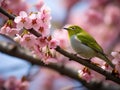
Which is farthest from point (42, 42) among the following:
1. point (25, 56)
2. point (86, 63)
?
point (25, 56)

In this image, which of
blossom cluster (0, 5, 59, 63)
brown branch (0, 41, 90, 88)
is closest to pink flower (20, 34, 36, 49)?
blossom cluster (0, 5, 59, 63)

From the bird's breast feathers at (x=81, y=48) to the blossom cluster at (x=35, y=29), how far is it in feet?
0.66

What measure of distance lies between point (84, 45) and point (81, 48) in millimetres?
76

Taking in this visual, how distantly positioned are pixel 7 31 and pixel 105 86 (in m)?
1.54

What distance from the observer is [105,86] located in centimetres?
364

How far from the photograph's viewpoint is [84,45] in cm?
266

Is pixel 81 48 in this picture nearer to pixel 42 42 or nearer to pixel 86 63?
pixel 86 63

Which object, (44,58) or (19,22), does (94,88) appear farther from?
(19,22)

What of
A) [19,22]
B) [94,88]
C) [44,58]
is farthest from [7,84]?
[19,22]

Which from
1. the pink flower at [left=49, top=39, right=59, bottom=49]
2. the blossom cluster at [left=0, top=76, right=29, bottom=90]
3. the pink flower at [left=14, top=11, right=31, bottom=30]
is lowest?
the blossom cluster at [left=0, top=76, right=29, bottom=90]

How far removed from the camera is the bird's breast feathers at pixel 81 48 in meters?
2.57

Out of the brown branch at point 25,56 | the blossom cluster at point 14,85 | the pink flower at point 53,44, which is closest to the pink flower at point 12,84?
the blossom cluster at point 14,85

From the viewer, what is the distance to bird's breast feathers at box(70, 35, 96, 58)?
2566 millimetres

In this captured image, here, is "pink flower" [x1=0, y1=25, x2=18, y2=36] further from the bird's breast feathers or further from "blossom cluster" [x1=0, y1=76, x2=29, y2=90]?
"blossom cluster" [x1=0, y1=76, x2=29, y2=90]
